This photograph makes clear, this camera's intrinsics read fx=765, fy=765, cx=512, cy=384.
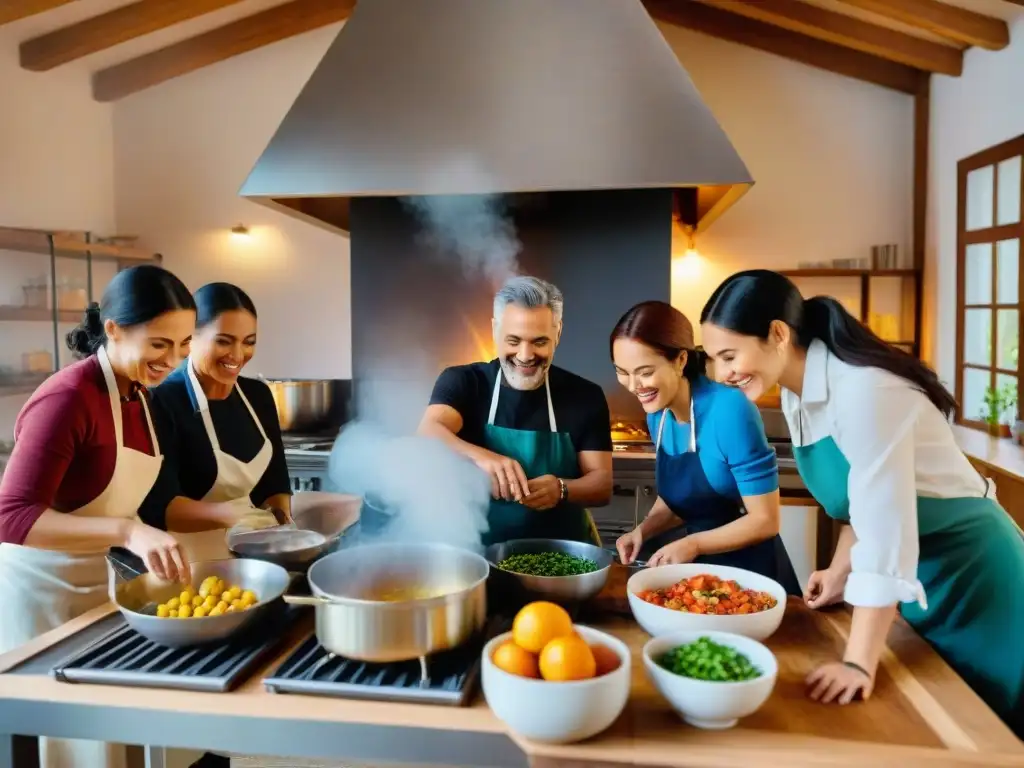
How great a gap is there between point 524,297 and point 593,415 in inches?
15.8

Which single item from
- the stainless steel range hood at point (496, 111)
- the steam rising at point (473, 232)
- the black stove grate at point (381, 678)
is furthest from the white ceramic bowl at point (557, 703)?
the steam rising at point (473, 232)

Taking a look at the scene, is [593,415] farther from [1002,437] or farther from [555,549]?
[1002,437]

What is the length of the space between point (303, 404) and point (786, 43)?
3566 millimetres

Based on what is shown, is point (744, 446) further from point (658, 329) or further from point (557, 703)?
point (557, 703)

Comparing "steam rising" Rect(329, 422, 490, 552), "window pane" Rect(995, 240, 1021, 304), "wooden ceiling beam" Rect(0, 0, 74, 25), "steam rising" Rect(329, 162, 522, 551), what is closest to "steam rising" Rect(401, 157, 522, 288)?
"steam rising" Rect(329, 162, 522, 551)

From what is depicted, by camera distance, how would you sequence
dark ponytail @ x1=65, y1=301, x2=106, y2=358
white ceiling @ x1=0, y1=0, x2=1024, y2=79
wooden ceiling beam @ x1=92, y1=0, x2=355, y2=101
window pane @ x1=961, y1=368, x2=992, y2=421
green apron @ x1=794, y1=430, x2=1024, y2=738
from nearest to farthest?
green apron @ x1=794, y1=430, x2=1024, y2=738 < dark ponytail @ x1=65, y1=301, x2=106, y2=358 < white ceiling @ x1=0, y1=0, x2=1024, y2=79 < window pane @ x1=961, y1=368, x2=992, y2=421 < wooden ceiling beam @ x1=92, y1=0, x2=355, y2=101

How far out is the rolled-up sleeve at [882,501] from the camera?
1.21m

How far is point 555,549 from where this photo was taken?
5.41 ft

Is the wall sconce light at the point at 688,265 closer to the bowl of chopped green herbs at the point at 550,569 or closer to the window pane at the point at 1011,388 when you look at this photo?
the window pane at the point at 1011,388

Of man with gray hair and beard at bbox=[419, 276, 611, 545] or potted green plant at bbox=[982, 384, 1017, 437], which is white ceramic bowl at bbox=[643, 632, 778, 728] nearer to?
man with gray hair and beard at bbox=[419, 276, 611, 545]

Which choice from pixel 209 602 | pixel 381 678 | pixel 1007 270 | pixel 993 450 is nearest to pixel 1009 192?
pixel 1007 270

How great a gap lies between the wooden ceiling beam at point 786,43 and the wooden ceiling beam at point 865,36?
21 centimetres

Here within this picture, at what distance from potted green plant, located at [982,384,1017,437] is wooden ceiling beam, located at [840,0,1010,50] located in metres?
1.74

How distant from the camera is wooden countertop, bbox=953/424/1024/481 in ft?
11.1
